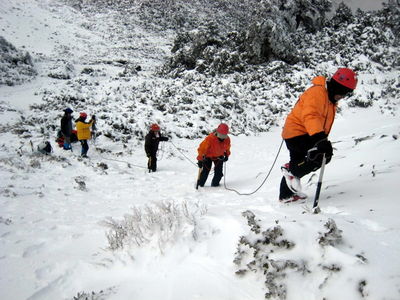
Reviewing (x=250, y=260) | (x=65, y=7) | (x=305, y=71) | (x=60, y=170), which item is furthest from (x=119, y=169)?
(x=65, y=7)

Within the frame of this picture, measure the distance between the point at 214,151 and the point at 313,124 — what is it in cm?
373

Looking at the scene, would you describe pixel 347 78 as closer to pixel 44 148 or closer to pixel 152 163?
pixel 152 163

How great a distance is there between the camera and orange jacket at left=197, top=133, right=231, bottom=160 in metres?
6.75

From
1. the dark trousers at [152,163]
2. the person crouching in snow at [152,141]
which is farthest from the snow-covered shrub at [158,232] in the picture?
the dark trousers at [152,163]

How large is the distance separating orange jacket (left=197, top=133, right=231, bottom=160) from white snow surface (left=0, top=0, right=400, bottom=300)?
92cm

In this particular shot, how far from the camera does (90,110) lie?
15.6 meters

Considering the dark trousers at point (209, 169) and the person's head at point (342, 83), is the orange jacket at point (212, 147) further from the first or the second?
the person's head at point (342, 83)

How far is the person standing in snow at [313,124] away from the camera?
3.34 metres

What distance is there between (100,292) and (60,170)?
22.5ft

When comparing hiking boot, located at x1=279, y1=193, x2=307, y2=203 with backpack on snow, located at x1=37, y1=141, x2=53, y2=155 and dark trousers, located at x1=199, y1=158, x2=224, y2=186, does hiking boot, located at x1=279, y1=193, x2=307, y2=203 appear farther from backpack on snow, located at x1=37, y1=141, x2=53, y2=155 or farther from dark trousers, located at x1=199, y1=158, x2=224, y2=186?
backpack on snow, located at x1=37, y1=141, x2=53, y2=155

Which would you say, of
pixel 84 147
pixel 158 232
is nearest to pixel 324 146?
pixel 158 232

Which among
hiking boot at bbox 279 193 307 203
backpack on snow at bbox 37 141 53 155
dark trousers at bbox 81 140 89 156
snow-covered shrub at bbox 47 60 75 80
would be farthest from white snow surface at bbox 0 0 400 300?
snow-covered shrub at bbox 47 60 75 80

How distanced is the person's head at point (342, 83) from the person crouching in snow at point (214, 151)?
324 centimetres

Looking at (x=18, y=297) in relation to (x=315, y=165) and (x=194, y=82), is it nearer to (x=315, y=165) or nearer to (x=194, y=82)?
(x=315, y=165)
